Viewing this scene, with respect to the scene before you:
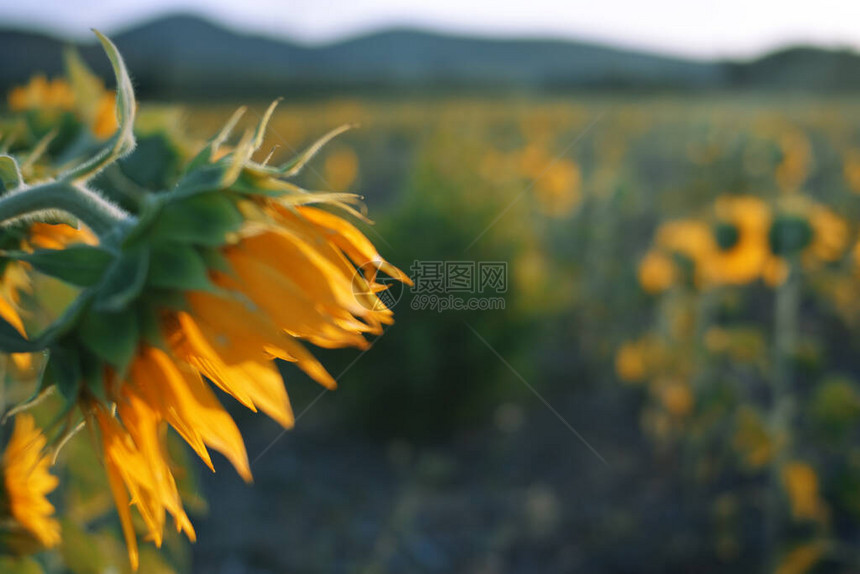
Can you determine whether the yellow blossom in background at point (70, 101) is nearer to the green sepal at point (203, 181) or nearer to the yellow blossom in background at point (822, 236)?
the green sepal at point (203, 181)

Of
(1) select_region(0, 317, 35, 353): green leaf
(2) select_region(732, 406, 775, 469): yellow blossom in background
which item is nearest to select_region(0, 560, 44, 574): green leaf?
(1) select_region(0, 317, 35, 353): green leaf

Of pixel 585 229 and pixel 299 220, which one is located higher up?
pixel 299 220

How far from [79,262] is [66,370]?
52mm

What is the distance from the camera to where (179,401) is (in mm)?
343

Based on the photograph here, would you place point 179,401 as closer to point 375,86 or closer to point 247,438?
point 247,438

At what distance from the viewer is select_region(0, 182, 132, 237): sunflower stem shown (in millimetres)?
321

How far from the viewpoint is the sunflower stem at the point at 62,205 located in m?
0.32

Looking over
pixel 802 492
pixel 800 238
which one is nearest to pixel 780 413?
pixel 802 492

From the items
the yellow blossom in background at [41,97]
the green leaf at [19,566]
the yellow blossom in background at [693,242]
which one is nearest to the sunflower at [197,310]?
the green leaf at [19,566]

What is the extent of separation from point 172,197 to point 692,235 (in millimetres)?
1755

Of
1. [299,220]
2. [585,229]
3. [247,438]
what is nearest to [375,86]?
[585,229]

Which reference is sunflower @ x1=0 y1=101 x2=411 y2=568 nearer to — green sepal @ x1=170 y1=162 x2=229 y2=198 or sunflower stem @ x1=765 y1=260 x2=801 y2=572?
green sepal @ x1=170 y1=162 x2=229 y2=198

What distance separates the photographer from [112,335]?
1.06ft

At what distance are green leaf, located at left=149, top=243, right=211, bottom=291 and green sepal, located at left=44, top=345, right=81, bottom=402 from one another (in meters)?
0.05
